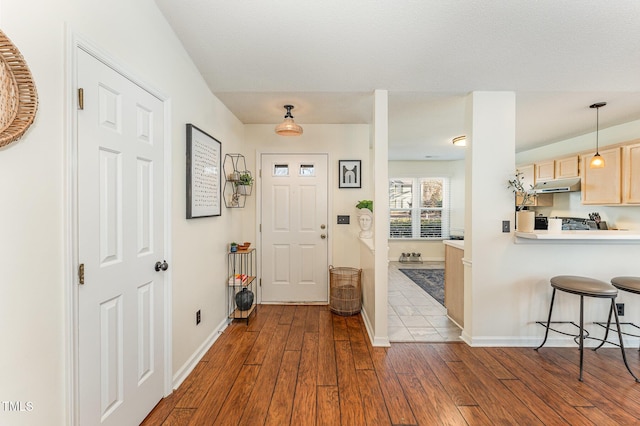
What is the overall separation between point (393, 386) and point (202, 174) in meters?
2.25

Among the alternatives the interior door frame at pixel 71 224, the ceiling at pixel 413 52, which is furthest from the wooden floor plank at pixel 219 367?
the ceiling at pixel 413 52

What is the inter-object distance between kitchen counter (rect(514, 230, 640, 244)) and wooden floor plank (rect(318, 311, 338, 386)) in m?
2.00

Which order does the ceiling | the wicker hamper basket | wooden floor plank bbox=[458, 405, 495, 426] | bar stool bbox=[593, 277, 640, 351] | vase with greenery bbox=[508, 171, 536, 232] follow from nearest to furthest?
wooden floor plank bbox=[458, 405, 495, 426]
the ceiling
bar stool bbox=[593, 277, 640, 351]
vase with greenery bbox=[508, 171, 536, 232]
the wicker hamper basket

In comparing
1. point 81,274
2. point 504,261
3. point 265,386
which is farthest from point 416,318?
point 81,274

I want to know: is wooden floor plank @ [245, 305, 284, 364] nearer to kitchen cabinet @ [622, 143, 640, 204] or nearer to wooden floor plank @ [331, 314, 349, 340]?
wooden floor plank @ [331, 314, 349, 340]

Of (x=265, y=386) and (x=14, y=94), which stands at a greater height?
(x=14, y=94)

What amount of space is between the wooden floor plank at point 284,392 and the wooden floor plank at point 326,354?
20cm

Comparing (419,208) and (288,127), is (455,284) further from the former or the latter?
(419,208)

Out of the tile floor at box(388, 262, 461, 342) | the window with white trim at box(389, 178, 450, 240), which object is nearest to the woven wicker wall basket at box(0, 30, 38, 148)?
the tile floor at box(388, 262, 461, 342)

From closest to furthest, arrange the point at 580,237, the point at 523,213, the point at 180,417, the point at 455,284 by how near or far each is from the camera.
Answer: the point at 180,417, the point at 580,237, the point at 523,213, the point at 455,284

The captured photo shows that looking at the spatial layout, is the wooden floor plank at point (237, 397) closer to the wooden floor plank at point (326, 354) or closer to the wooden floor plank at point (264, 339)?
the wooden floor plank at point (264, 339)

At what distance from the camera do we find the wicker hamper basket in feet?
11.3

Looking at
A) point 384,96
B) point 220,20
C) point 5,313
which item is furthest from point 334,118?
point 5,313

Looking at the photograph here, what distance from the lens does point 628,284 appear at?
2.27m
